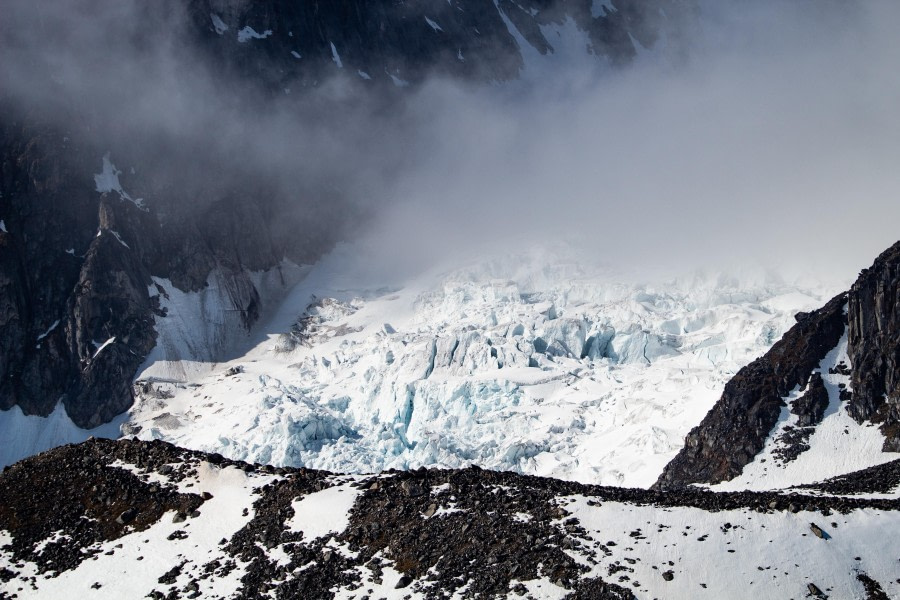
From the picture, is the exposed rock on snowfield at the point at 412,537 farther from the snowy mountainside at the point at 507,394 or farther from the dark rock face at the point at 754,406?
the snowy mountainside at the point at 507,394

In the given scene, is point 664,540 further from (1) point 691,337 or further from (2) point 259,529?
(1) point 691,337

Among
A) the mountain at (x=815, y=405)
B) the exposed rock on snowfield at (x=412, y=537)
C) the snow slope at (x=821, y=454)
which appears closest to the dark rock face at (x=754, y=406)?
the mountain at (x=815, y=405)

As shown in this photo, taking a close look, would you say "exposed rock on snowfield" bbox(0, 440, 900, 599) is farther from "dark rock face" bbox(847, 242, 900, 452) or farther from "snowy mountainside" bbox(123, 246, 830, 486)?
"snowy mountainside" bbox(123, 246, 830, 486)

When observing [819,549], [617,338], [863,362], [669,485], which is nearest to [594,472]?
[669,485]

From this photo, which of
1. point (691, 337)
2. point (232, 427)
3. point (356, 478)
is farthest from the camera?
point (691, 337)

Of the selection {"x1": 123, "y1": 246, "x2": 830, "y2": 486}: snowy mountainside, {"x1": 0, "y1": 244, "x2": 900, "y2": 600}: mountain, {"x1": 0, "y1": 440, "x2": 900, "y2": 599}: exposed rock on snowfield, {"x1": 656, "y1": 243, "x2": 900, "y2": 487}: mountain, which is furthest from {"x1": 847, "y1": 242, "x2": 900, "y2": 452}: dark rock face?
{"x1": 0, "y1": 440, "x2": 900, "y2": 599}: exposed rock on snowfield
